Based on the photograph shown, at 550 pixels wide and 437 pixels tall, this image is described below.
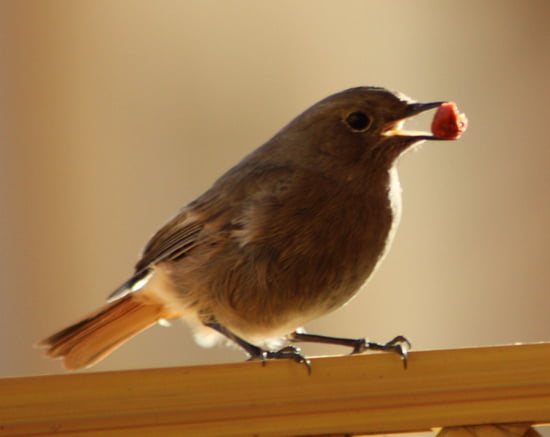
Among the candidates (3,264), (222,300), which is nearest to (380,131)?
(222,300)

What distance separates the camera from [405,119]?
3658mm

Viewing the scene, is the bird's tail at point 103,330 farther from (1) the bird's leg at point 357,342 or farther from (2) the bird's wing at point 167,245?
(1) the bird's leg at point 357,342

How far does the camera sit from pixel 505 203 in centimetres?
663

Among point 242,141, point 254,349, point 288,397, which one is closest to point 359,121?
point 254,349

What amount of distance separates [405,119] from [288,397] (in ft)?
5.12

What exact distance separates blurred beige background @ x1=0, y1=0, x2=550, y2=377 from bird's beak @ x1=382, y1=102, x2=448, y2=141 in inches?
115

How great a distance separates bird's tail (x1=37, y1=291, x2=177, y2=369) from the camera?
379 centimetres

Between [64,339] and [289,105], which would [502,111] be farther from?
[64,339]

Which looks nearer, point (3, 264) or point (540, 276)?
point (540, 276)

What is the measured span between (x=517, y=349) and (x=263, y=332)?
141 centimetres

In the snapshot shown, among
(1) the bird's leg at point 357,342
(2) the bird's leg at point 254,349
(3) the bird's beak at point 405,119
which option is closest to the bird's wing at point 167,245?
(2) the bird's leg at point 254,349

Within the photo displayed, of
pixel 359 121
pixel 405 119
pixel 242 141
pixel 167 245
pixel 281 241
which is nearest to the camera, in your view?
pixel 281 241

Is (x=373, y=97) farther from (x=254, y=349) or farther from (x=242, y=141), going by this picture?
(x=242, y=141)

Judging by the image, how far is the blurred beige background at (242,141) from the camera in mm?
6648
